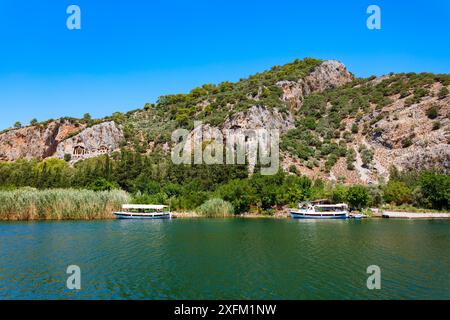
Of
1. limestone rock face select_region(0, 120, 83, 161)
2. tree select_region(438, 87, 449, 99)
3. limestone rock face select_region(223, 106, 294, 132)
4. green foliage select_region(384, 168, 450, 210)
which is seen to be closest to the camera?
Answer: green foliage select_region(384, 168, 450, 210)

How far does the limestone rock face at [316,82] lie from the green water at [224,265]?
7936 cm

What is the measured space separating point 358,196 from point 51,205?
150ft

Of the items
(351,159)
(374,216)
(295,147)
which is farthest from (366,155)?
(374,216)

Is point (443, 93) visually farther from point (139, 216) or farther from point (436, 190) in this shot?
point (139, 216)

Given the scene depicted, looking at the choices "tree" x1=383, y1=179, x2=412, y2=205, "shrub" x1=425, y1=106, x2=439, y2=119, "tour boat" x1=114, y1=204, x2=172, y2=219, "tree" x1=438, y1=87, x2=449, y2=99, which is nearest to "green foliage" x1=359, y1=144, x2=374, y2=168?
"shrub" x1=425, y1=106, x2=439, y2=119

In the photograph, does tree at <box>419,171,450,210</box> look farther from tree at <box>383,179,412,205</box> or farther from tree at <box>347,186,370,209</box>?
tree at <box>347,186,370,209</box>

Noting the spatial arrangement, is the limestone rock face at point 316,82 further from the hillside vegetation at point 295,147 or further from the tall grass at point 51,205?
the tall grass at point 51,205

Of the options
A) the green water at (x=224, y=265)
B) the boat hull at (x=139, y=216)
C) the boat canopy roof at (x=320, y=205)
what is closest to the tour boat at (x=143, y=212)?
the boat hull at (x=139, y=216)

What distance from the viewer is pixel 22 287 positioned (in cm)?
1788

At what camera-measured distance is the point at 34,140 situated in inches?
4301

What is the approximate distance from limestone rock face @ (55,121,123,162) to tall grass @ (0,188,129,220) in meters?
49.3

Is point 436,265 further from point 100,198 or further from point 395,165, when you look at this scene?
point 395,165

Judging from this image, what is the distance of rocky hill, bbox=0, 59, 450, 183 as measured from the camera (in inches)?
3211

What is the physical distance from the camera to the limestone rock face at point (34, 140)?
107875 mm
